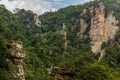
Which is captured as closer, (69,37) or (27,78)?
(27,78)

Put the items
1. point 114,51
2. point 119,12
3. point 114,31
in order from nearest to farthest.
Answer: point 114,51
point 114,31
point 119,12

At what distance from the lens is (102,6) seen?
389ft

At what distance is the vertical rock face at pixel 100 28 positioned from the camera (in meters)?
112

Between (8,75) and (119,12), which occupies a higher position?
(119,12)

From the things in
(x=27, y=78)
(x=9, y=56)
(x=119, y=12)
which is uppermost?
(x=119, y=12)

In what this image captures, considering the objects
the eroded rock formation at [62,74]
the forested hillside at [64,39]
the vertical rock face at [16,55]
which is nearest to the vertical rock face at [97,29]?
the forested hillside at [64,39]

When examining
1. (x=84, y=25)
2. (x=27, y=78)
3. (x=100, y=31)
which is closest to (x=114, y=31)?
(x=100, y=31)

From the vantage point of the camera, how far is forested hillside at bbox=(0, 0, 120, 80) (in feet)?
245

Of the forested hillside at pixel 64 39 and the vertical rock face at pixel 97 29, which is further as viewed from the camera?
the vertical rock face at pixel 97 29

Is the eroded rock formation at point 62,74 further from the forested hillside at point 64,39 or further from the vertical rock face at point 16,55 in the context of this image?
the forested hillside at point 64,39

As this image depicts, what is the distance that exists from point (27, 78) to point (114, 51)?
34.6m

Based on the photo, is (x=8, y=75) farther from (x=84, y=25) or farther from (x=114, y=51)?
(x=84, y=25)

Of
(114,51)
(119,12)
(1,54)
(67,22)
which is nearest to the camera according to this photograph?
(1,54)

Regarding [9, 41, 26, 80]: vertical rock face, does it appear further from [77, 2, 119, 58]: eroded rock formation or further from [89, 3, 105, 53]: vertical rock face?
[89, 3, 105, 53]: vertical rock face
